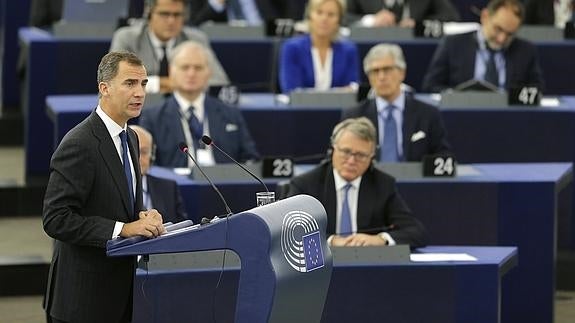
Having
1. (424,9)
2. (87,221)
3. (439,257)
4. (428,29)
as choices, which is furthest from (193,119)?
(424,9)

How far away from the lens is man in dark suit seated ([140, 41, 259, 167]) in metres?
6.98

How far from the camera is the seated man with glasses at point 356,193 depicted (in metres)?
6.05

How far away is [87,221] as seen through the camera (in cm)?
412

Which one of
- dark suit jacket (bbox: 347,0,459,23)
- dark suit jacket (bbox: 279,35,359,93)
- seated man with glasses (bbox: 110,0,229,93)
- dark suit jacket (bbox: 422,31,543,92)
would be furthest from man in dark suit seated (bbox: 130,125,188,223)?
dark suit jacket (bbox: 347,0,459,23)

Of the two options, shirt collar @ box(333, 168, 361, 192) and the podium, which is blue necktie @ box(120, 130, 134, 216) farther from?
shirt collar @ box(333, 168, 361, 192)

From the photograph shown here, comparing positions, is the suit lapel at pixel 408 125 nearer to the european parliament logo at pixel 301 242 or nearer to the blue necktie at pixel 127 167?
the european parliament logo at pixel 301 242

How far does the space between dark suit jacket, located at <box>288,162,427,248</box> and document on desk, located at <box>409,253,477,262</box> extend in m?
0.30

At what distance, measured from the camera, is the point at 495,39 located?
8398 millimetres

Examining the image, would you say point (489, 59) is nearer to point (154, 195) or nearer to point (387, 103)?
point (387, 103)

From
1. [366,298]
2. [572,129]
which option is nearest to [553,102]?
[572,129]

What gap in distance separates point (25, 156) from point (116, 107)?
397 cm

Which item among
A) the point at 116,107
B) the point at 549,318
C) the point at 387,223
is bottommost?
the point at 549,318

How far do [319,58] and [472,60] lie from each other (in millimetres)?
881

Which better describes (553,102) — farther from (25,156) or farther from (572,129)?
(25,156)
